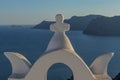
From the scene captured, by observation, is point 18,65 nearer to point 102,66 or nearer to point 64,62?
point 64,62

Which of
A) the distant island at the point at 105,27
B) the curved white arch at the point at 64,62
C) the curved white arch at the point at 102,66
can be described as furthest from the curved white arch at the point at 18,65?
the distant island at the point at 105,27

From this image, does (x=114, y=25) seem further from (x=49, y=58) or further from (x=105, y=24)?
(x=49, y=58)

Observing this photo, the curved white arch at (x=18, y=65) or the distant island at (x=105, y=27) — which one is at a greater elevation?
the curved white arch at (x=18, y=65)

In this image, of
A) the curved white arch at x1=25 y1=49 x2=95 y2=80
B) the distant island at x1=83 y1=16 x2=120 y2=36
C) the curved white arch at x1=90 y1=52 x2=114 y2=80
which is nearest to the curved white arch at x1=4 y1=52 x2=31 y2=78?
the curved white arch at x1=25 y1=49 x2=95 y2=80

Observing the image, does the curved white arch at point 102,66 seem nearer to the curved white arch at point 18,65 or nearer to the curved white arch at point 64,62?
the curved white arch at point 64,62

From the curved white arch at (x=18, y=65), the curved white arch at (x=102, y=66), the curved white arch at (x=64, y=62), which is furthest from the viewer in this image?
the curved white arch at (x=102, y=66)

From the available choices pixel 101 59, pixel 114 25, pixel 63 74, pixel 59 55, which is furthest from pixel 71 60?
pixel 114 25

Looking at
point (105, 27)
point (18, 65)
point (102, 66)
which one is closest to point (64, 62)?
point (102, 66)

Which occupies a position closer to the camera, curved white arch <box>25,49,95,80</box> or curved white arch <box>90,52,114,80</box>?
curved white arch <box>25,49,95,80</box>

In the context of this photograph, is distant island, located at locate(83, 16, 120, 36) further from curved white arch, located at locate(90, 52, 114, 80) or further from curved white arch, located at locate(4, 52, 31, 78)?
curved white arch, located at locate(4, 52, 31, 78)
